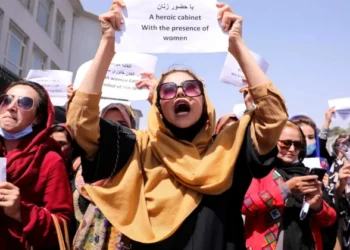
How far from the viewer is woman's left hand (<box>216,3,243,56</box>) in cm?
179

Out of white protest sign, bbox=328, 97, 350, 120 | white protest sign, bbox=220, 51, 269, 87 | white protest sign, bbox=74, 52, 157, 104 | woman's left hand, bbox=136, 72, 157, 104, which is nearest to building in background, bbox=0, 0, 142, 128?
white protest sign, bbox=74, 52, 157, 104

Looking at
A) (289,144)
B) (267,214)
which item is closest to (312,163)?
(289,144)

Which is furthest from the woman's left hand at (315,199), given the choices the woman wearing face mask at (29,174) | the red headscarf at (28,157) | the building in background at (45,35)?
the building in background at (45,35)

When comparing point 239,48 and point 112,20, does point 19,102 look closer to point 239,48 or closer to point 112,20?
point 112,20

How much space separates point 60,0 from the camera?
1830cm

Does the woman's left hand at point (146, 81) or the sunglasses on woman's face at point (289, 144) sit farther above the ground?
the woman's left hand at point (146, 81)

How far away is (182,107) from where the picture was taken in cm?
182

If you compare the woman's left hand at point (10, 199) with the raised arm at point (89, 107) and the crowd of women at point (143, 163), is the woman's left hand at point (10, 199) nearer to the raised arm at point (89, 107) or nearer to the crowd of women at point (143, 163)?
the crowd of women at point (143, 163)

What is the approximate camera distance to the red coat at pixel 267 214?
242 centimetres

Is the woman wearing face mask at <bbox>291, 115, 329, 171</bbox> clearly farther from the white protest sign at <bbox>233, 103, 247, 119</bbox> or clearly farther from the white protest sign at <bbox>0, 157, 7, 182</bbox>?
the white protest sign at <bbox>0, 157, 7, 182</bbox>

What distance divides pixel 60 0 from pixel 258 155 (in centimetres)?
1857

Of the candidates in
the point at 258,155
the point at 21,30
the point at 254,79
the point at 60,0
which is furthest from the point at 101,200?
the point at 60,0

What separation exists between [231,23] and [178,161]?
71cm

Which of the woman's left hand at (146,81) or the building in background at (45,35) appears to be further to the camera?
the building in background at (45,35)
